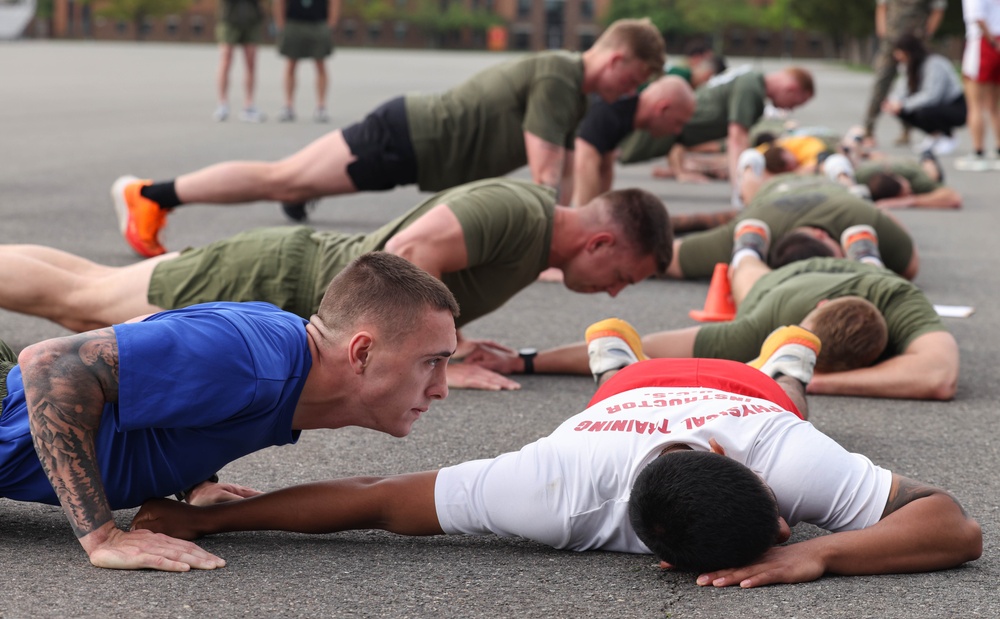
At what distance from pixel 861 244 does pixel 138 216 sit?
12.5ft

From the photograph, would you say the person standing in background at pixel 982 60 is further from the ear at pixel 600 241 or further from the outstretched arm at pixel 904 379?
the ear at pixel 600 241

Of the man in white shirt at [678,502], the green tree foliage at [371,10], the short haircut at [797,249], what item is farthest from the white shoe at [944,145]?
the green tree foliage at [371,10]

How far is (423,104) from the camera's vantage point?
7039 mm

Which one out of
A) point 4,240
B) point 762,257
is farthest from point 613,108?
point 4,240

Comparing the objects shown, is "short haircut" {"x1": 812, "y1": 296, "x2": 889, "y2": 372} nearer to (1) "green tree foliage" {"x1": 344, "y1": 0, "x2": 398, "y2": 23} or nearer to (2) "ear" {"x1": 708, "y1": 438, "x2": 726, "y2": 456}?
(2) "ear" {"x1": 708, "y1": 438, "x2": 726, "y2": 456}

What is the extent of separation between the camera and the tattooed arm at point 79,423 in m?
2.75

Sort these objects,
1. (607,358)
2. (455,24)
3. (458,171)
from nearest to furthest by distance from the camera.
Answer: (607,358)
(458,171)
(455,24)

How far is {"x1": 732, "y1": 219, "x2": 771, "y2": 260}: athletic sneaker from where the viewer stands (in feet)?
21.8

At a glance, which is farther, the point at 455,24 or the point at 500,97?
the point at 455,24

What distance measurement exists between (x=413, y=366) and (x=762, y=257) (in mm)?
3998

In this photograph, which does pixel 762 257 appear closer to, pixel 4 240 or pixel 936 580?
pixel 936 580

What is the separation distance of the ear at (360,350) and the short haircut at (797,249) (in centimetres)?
368

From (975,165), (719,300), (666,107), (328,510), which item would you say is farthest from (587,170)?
(975,165)

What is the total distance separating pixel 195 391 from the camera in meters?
2.79
